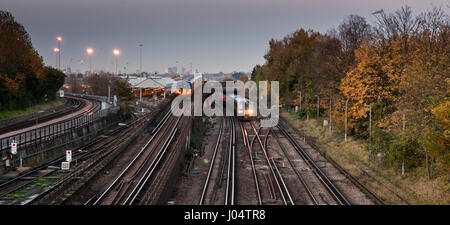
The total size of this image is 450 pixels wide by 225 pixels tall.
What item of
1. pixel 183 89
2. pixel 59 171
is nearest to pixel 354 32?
pixel 59 171

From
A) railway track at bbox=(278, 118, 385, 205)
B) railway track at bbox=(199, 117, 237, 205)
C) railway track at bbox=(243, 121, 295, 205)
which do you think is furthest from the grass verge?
railway track at bbox=(278, 118, 385, 205)

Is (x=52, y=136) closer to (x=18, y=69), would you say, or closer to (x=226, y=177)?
(x=226, y=177)

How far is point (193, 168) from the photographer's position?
26250 mm

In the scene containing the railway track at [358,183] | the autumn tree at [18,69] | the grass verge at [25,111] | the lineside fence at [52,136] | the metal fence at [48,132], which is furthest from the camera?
the autumn tree at [18,69]

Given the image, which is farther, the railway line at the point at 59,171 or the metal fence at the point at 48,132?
the metal fence at the point at 48,132

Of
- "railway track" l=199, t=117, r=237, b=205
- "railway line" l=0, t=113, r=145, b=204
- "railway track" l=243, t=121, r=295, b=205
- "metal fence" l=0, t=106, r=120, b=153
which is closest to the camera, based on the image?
"railway line" l=0, t=113, r=145, b=204

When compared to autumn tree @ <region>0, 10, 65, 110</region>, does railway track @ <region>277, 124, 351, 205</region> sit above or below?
below

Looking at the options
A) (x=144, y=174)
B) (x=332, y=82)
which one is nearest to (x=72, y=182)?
(x=144, y=174)

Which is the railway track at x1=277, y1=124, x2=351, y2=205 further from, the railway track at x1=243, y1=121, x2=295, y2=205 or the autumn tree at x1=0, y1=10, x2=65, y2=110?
the autumn tree at x1=0, y1=10, x2=65, y2=110

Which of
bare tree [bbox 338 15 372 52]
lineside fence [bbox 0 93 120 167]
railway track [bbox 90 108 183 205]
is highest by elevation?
bare tree [bbox 338 15 372 52]

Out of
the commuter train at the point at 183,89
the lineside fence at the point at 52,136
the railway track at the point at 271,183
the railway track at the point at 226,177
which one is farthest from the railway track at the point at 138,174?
the commuter train at the point at 183,89

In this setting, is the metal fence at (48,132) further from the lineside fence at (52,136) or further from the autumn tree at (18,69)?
the autumn tree at (18,69)
